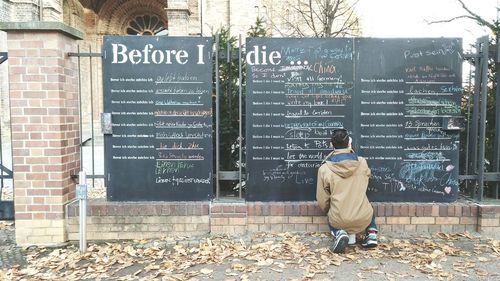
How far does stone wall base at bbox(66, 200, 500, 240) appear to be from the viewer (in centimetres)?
445

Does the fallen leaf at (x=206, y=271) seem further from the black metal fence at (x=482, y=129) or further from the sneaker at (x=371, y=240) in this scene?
the black metal fence at (x=482, y=129)

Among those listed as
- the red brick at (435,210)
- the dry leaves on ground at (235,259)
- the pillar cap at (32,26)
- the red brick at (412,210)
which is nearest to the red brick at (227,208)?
the dry leaves on ground at (235,259)

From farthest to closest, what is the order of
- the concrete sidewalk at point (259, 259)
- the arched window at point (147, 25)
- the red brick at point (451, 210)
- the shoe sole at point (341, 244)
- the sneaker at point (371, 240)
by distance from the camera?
1. the arched window at point (147, 25)
2. the red brick at point (451, 210)
3. the sneaker at point (371, 240)
4. the shoe sole at point (341, 244)
5. the concrete sidewalk at point (259, 259)

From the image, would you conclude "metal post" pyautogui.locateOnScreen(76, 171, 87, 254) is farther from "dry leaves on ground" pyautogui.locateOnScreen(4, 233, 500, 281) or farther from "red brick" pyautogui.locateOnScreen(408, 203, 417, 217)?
"red brick" pyautogui.locateOnScreen(408, 203, 417, 217)

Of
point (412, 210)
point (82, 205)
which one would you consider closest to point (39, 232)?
point (82, 205)

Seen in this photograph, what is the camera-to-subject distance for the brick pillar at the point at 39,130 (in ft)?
13.8

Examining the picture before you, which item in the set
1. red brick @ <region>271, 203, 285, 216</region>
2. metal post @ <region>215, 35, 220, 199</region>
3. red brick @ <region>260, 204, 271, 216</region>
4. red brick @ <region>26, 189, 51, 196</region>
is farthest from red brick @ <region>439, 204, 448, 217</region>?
red brick @ <region>26, 189, 51, 196</region>

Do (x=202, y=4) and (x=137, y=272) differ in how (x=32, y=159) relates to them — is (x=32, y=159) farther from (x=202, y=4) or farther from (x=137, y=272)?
(x=202, y=4)

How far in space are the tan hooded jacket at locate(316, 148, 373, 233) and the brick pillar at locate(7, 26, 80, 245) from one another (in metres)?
2.89

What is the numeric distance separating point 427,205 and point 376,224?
631 millimetres

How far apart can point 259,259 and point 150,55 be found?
2.54 m

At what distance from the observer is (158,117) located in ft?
14.7

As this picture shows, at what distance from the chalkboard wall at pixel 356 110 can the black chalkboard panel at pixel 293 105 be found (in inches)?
0.5

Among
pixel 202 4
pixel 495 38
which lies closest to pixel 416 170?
pixel 495 38
